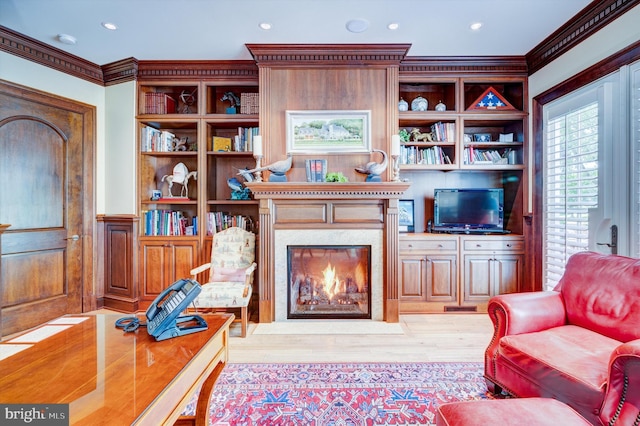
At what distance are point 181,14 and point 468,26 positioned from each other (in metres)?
2.60

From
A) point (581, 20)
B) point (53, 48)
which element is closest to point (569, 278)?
point (581, 20)

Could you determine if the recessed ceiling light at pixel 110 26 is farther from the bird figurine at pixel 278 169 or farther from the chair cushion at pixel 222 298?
the chair cushion at pixel 222 298

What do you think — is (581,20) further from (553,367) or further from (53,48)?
(53,48)

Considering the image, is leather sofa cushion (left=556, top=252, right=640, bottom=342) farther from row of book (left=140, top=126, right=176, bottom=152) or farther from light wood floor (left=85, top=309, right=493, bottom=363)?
row of book (left=140, top=126, right=176, bottom=152)

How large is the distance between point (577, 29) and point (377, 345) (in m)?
3.37

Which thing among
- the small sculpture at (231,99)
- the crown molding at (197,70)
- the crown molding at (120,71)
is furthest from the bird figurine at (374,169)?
the crown molding at (120,71)

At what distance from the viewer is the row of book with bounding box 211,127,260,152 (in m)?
3.53

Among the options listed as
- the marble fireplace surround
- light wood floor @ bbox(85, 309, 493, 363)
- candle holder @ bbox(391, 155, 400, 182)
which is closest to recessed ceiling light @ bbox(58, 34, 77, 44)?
the marble fireplace surround

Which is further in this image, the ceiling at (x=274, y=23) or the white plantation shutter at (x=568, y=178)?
the white plantation shutter at (x=568, y=178)

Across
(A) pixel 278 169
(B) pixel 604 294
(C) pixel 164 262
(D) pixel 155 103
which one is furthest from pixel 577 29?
(C) pixel 164 262

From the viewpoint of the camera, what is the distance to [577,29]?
105 inches

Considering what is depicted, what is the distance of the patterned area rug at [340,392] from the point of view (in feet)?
5.72

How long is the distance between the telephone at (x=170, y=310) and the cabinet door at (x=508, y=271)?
3.28 meters

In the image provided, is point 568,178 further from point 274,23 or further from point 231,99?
point 231,99
